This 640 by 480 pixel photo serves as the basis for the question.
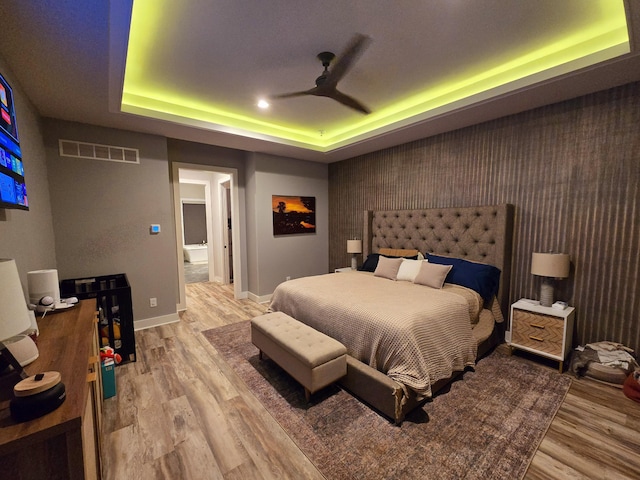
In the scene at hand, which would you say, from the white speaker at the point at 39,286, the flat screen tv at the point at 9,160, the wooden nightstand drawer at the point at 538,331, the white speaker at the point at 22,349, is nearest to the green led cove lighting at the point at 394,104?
the flat screen tv at the point at 9,160

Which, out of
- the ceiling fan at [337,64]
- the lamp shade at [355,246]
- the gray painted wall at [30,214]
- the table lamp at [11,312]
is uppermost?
the ceiling fan at [337,64]

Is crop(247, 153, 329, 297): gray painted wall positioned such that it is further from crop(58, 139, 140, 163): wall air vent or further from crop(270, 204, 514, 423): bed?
crop(58, 139, 140, 163): wall air vent

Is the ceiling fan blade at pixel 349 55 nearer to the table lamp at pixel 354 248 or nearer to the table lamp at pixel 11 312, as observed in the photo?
the table lamp at pixel 11 312

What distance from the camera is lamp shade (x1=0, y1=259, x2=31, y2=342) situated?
888 millimetres

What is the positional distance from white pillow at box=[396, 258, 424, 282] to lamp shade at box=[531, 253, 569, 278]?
1.12m

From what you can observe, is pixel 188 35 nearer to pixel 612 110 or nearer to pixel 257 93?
pixel 257 93

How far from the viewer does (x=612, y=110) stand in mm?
2316

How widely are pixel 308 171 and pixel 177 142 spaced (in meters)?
2.13

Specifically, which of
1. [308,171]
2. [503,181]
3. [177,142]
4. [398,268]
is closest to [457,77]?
[503,181]

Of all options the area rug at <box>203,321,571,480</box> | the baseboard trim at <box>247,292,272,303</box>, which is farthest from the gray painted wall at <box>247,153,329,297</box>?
the area rug at <box>203,321,571,480</box>

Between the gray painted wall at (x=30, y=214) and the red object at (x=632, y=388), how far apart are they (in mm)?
4384

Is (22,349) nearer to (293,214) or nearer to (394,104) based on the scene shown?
(394,104)

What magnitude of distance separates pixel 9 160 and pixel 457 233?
154 inches

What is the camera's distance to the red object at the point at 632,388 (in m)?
2.04
